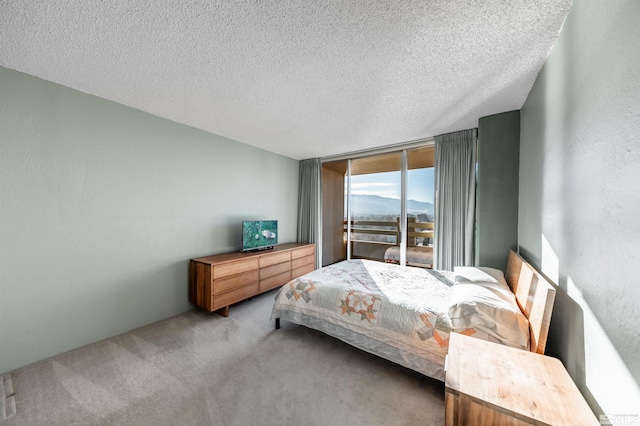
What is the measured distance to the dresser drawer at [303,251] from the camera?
4034 millimetres

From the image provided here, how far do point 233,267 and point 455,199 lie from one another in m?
3.22

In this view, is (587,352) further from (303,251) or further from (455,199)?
(303,251)

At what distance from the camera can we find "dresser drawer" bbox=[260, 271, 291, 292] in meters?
3.46

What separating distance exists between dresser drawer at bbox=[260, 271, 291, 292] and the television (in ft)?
1.71

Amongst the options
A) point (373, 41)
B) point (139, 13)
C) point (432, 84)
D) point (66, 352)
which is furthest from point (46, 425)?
point (432, 84)

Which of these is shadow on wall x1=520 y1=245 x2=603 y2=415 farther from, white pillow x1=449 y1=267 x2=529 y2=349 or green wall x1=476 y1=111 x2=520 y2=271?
green wall x1=476 y1=111 x2=520 y2=271

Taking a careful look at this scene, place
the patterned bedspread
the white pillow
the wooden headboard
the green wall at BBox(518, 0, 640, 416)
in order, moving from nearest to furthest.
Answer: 1. the green wall at BBox(518, 0, 640, 416)
2. the wooden headboard
3. the white pillow
4. the patterned bedspread

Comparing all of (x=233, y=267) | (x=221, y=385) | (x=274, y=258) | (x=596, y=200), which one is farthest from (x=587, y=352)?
(x=274, y=258)

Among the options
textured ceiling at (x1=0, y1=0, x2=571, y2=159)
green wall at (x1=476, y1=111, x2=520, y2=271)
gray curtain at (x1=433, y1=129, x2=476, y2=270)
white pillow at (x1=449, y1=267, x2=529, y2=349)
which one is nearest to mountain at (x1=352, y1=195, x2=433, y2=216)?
gray curtain at (x1=433, y1=129, x2=476, y2=270)

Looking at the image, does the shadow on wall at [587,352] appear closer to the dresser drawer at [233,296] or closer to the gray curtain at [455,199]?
the gray curtain at [455,199]

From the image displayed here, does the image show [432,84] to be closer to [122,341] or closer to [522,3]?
[522,3]

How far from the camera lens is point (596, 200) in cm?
100

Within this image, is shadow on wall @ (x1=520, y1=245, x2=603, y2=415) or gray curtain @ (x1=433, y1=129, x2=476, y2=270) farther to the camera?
gray curtain @ (x1=433, y1=129, x2=476, y2=270)

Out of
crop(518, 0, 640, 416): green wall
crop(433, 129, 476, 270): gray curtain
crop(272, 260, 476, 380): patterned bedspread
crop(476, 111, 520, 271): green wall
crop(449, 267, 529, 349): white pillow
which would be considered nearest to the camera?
crop(518, 0, 640, 416): green wall
